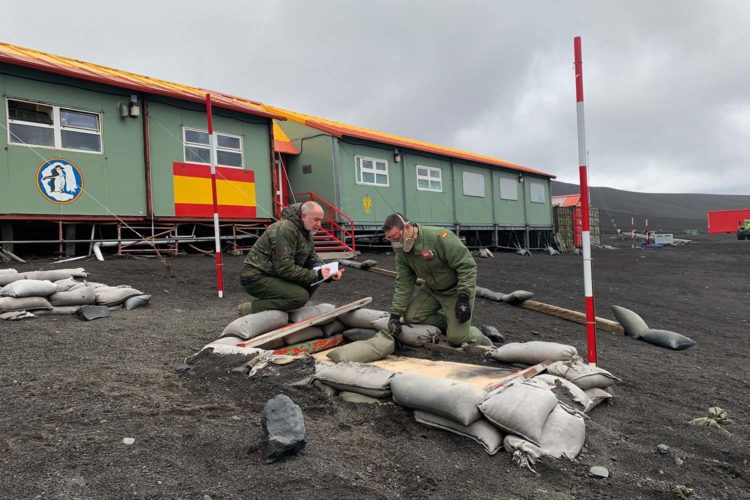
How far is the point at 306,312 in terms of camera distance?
17.2 feet

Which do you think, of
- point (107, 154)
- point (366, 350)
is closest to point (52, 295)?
point (366, 350)

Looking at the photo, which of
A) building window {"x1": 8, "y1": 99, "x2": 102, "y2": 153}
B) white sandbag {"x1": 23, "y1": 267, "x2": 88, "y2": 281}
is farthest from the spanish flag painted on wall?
white sandbag {"x1": 23, "y1": 267, "x2": 88, "y2": 281}

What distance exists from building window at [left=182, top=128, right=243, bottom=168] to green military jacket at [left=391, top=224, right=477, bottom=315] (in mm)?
8590

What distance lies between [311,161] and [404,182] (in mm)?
3342

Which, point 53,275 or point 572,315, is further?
point 572,315

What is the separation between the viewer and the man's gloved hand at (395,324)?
186 inches

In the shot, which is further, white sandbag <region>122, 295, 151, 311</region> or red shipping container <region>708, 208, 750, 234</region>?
red shipping container <region>708, 208, 750, 234</region>

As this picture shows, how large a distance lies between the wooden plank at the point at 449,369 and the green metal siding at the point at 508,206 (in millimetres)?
17834

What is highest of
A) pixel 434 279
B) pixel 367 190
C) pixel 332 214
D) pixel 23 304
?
pixel 367 190

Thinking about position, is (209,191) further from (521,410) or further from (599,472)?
Answer: (599,472)

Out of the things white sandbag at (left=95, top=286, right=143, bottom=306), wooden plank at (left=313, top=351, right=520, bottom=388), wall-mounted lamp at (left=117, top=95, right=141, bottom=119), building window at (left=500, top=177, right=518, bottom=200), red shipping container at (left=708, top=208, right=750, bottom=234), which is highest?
wall-mounted lamp at (left=117, top=95, right=141, bottom=119)

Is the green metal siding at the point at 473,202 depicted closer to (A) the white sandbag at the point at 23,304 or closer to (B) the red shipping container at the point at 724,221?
(A) the white sandbag at the point at 23,304

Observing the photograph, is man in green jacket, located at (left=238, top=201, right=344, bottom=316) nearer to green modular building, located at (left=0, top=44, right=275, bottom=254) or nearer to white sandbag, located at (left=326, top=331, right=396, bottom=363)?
white sandbag, located at (left=326, top=331, right=396, bottom=363)

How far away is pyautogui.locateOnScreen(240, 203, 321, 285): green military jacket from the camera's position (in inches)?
200
